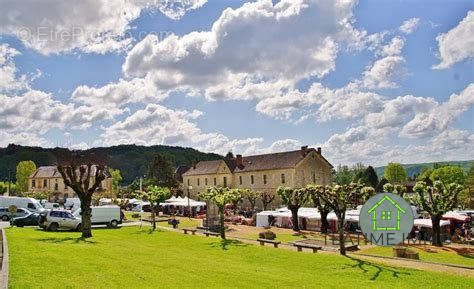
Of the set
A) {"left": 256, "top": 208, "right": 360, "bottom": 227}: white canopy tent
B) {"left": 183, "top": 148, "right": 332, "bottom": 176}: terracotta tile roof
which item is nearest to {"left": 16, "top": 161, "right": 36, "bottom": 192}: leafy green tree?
{"left": 183, "top": 148, "right": 332, "bottom": 176}: terracotta tile roof

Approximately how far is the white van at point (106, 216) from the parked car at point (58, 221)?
699 cm

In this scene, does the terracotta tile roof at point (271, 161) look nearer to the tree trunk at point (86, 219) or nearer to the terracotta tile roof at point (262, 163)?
the terracotta tile roof at point (262, 163)

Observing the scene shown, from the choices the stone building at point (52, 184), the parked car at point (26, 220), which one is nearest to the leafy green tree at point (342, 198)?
the parked car at point (26, 220)

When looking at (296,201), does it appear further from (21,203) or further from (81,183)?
(21,203)

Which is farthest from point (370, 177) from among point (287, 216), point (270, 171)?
point (287, 216)

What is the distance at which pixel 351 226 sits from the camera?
4019 centimetres

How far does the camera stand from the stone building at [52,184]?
95688 millimetres

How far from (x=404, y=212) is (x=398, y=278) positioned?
990cm

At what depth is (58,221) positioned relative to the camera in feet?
108

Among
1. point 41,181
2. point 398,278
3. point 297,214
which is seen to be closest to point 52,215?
point 297,214

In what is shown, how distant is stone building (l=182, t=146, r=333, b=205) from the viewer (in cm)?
6391

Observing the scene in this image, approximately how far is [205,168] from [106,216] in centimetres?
3927

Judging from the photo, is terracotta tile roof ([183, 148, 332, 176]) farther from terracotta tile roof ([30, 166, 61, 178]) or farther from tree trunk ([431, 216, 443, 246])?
terracotta tile roof ([30, 166, 61, 178])

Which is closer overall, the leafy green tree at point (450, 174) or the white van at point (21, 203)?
the white van at point (21, 203)
